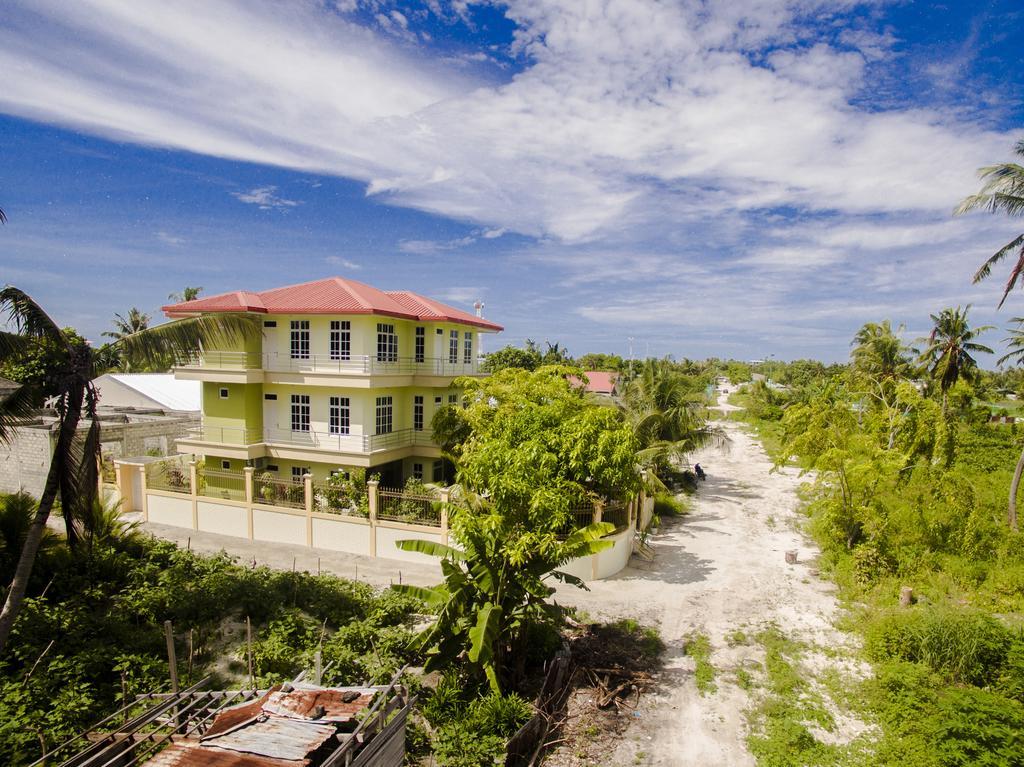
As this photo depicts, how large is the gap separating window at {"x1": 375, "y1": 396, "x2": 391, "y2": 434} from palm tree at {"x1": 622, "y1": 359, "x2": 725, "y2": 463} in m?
8.70

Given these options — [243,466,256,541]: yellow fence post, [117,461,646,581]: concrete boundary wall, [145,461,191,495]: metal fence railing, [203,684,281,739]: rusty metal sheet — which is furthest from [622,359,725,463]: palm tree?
[203,684,281,739]: rusty metal sheet

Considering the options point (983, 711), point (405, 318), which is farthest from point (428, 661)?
point (405, 318)

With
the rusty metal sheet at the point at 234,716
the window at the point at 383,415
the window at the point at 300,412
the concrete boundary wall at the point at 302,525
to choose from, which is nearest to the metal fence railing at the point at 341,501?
the concrete boundary wall at the point at 302,525

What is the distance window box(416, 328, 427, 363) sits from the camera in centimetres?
2081

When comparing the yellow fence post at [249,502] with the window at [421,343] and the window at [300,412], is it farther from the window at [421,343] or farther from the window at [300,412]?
the window at [421,343]

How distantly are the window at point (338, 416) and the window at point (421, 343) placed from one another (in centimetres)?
339

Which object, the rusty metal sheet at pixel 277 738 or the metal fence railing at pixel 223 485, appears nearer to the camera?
the rusty metal sheet at pixel 277 738

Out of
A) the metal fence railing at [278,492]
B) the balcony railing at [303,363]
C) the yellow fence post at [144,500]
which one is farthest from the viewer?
the balcony railing at [303,363]

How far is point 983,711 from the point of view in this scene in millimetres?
7375

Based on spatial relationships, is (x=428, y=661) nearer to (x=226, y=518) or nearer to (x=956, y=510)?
(x=226, y=518)

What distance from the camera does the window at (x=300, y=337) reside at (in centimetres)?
1891

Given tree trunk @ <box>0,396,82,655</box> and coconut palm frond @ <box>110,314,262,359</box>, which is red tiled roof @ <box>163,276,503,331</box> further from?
tree trunk @ <box>0,396,82,655</box>

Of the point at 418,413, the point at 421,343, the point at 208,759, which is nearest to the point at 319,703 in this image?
the point at 208,759

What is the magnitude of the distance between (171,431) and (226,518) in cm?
897
